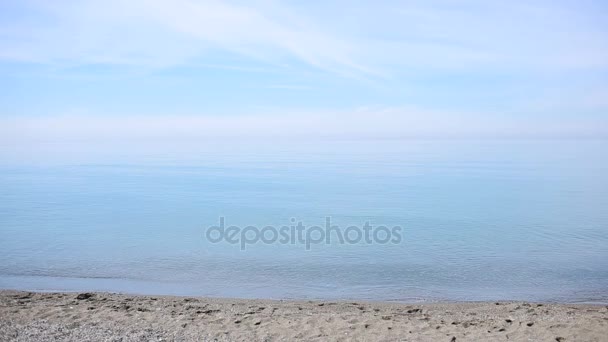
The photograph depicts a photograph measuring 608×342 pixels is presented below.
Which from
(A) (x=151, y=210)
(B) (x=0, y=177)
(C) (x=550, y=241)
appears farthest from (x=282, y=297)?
(B) (x=0, y=177)

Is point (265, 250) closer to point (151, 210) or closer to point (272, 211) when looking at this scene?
point (272, 211)

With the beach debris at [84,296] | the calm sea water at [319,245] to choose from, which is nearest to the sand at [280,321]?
the beach debris at [84,296]

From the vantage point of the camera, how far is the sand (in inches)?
316

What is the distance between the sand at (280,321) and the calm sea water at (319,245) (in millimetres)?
1772

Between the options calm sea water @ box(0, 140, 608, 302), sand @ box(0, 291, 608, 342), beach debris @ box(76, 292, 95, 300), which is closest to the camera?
sand @ box(0, 291, 608, 342)

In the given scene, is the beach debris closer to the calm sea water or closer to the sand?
the sand

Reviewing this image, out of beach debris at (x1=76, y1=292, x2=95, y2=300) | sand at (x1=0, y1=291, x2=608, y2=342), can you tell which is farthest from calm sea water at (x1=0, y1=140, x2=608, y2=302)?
sand at (x1=0, y1=291, x2=608, y2=342)

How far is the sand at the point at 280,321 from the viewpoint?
804cm

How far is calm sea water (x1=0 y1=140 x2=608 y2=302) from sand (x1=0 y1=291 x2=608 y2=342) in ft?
5.81

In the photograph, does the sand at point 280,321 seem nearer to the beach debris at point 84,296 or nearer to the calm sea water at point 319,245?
the beach debris at point 84,296

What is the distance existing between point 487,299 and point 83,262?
10.7 meters

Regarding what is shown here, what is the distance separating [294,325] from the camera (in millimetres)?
8688

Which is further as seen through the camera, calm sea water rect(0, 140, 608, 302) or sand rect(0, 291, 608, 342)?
calm sea water rect(0, 140, 608, 302)

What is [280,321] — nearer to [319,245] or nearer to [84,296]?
[84,296]
